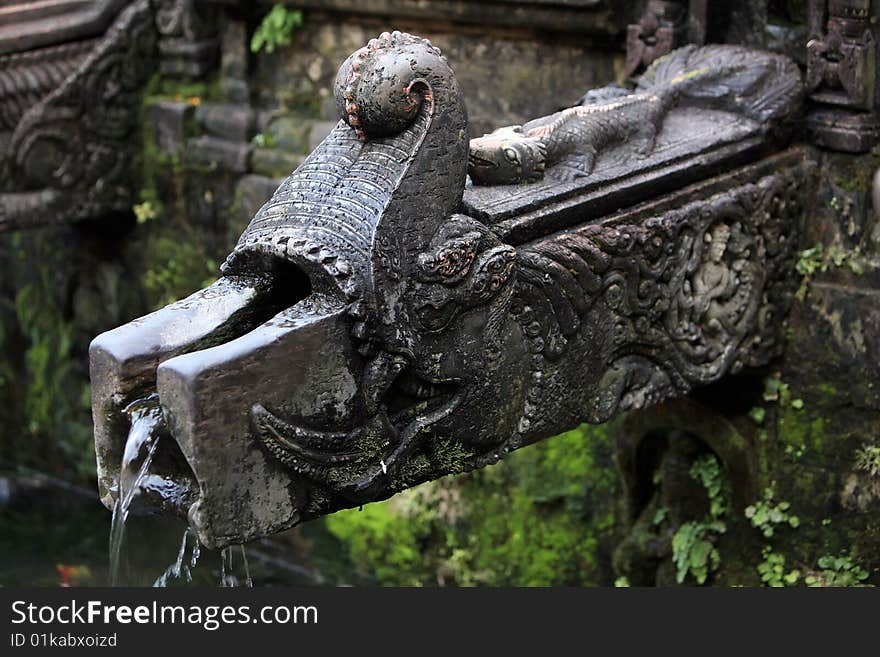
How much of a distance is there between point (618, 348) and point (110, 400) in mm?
1481

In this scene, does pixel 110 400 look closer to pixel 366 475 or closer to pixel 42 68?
pixel 366 475

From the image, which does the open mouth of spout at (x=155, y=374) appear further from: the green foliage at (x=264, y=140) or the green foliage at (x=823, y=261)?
the green foliage at (x=264, y=140)

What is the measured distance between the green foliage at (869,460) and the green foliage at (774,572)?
45 cm

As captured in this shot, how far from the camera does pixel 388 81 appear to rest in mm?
3461

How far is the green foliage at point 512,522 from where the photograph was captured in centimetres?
589

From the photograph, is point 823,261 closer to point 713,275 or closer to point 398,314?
point 713,275

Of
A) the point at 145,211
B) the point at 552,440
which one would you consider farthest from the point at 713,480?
the point at 145,211

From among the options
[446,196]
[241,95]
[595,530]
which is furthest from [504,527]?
[446,196]

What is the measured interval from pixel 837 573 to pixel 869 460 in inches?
16.1

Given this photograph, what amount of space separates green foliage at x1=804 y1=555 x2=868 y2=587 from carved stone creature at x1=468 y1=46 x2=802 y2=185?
4.87ft

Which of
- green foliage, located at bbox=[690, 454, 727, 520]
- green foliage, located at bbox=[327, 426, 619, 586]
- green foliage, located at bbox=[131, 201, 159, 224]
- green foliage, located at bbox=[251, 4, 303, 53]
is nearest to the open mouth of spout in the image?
green foliage, located at bbox=[690, 454, 727, 520]

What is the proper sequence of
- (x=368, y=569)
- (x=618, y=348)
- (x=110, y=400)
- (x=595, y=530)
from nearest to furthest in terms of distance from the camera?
(x=110, y=400)
(x=618, y=348)
(x=595, y=530)
(x=368, y=569)

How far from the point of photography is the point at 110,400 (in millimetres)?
3527

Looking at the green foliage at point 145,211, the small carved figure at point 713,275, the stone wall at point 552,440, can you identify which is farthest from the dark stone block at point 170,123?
the small carved figure at point 713,275
